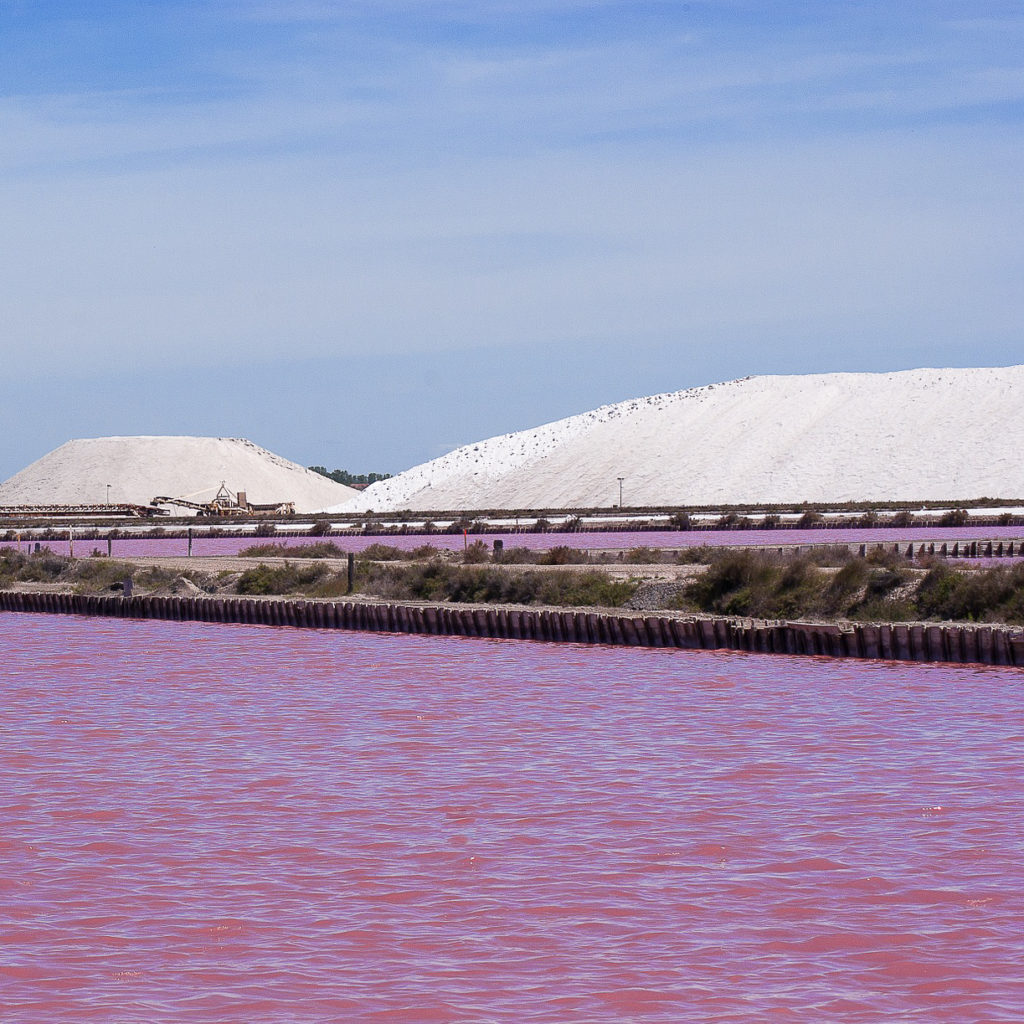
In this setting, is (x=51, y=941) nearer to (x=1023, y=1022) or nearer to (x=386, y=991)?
(x=386, y=991)

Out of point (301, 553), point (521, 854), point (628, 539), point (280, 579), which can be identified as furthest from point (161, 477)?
point (521, 854)

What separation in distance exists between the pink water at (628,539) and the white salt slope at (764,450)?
55.6 meters

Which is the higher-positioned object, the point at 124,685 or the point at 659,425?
the point at 659,425

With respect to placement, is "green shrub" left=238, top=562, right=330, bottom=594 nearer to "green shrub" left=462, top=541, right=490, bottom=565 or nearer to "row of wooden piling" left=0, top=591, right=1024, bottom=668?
"row of wooden piling" left=0, top=591, right=1024, bottom=668

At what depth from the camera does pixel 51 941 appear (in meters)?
8.48

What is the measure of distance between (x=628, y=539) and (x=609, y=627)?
3415 centimetres

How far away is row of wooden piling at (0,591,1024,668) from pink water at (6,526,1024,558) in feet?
57.6

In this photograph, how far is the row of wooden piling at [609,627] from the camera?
2014 centimetres

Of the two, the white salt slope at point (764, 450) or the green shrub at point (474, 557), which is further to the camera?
the white salt slope at point (764, 450)

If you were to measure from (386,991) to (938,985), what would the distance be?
2.58 meters

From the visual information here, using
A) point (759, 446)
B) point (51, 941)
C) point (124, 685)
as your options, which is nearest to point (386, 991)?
point (51, 941)

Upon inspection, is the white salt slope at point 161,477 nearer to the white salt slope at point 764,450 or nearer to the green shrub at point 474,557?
the white salt slope at point 764,450

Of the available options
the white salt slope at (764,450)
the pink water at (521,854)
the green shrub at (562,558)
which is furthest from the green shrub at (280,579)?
the white salt slope at (764,450)

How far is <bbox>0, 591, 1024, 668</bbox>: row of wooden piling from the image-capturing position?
20141 mm
